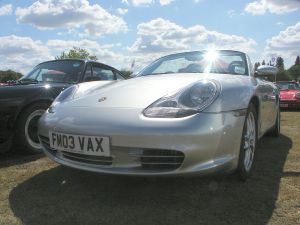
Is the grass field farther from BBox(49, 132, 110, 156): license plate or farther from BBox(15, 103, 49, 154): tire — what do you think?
BBox(15, 103, 49, 154): tire

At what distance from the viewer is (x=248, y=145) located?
354 cm

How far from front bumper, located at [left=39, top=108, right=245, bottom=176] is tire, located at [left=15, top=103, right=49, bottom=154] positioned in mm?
1594

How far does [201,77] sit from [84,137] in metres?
1.16

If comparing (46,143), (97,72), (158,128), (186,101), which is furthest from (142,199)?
(97,72)

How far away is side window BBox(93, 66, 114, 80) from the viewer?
5.86 metres

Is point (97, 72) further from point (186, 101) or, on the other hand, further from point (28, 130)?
point (186, 101)

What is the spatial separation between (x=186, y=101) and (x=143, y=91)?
487 mm

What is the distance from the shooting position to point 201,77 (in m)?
3.37

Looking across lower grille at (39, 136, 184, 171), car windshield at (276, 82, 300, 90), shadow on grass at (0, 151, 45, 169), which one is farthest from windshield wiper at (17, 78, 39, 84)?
car windshield at (276, 82, 300, 90)

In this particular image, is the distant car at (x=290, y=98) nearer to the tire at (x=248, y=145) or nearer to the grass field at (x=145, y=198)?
the grass field at (x=145, y=198)

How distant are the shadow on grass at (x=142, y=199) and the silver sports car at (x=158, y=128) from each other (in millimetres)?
234

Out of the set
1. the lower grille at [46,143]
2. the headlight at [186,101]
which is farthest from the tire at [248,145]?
the lower grille at [46,143]

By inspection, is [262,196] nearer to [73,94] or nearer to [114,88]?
[114,88]

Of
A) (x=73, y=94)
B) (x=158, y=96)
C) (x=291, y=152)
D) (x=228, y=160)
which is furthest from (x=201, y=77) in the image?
(x=291, y=152)
